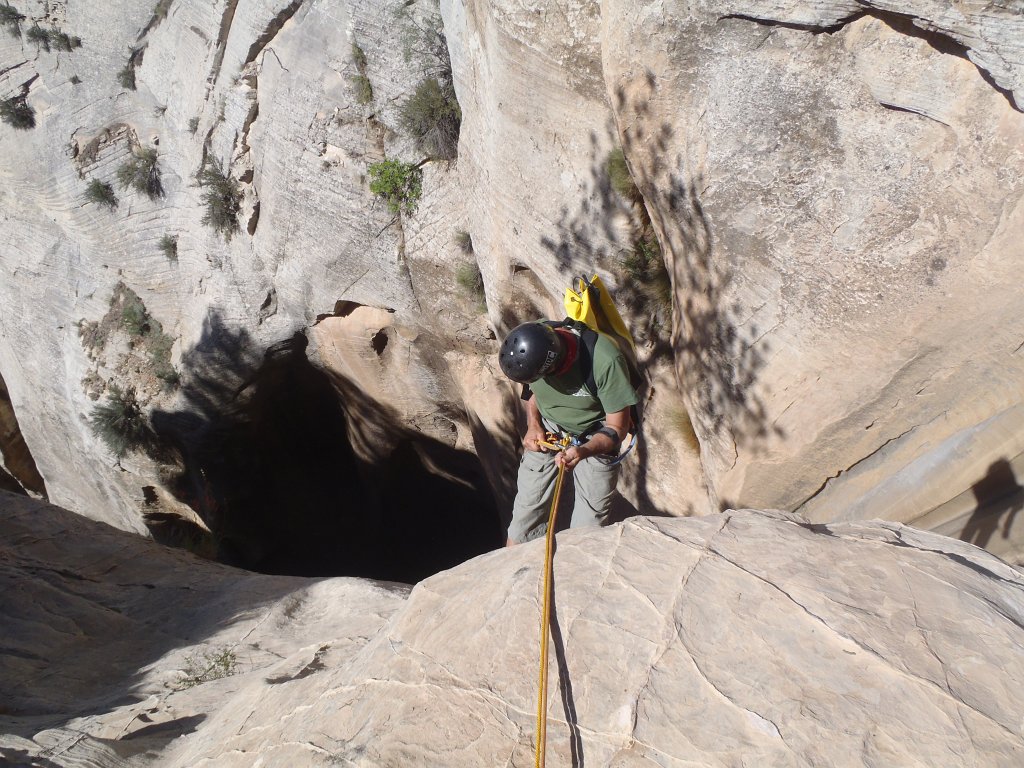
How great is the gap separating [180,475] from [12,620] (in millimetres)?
5635

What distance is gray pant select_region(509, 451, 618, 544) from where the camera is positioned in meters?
4.46

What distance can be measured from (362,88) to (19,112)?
19.1 feet

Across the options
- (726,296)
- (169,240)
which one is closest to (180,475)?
(169,240)

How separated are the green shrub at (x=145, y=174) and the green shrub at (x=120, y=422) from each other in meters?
2.66

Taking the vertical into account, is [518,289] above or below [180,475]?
above

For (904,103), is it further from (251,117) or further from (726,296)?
(251,117)

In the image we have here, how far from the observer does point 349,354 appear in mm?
8391

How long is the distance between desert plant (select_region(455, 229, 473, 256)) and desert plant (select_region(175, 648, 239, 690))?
4181 millimetres

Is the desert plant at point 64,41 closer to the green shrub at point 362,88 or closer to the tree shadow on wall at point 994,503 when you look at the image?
the green shrub at point 362,88

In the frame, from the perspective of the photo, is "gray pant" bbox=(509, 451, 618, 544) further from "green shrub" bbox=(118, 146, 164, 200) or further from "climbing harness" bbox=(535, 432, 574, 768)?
"green shrub" bbox=(118, 146, 164, 200)

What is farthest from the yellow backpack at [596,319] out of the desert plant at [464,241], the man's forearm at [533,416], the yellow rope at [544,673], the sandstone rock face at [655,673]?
the desert plant at [464,241]

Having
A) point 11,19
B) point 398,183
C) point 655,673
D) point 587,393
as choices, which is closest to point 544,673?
point 655,673

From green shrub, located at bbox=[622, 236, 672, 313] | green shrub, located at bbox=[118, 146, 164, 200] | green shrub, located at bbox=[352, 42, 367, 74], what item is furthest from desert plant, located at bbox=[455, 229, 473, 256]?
green shrub, located at bbox=[118, 146, 164, 200]

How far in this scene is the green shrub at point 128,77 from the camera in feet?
29.4
